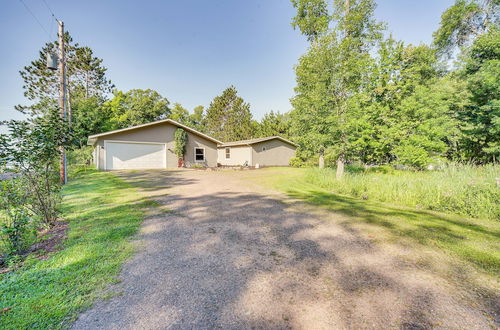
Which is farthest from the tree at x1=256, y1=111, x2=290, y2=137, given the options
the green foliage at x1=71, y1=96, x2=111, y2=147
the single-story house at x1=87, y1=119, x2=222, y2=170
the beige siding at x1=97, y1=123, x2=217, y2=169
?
the green foliage at x1=71, y1=96, x2=111, y2=147

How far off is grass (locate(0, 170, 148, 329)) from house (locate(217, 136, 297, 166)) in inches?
667

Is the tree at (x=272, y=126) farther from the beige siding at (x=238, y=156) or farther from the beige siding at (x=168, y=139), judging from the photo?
the beige siding at (x=168, y=139)

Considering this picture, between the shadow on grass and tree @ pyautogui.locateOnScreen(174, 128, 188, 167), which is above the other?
tree @ pyautogui.locateOnScreen(174, 128, 188, 167)

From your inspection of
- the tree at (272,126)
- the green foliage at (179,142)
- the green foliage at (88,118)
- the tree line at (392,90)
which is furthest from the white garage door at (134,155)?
the tree at (272,126)

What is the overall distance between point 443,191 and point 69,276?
27.1ft

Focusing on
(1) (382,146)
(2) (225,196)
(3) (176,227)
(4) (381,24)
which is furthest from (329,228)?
(4) (381,24)

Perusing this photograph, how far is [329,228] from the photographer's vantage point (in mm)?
4129

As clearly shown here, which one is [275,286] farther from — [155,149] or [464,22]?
[464,22]

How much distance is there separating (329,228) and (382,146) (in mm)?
6091

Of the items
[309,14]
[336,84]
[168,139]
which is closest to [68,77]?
[168,139]

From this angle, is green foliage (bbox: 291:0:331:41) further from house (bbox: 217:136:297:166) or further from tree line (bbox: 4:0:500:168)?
house (bbox: 217:136:297:166)

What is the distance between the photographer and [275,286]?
7.53 feet

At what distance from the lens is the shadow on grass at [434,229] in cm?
308

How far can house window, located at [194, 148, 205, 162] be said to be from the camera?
18894mm
